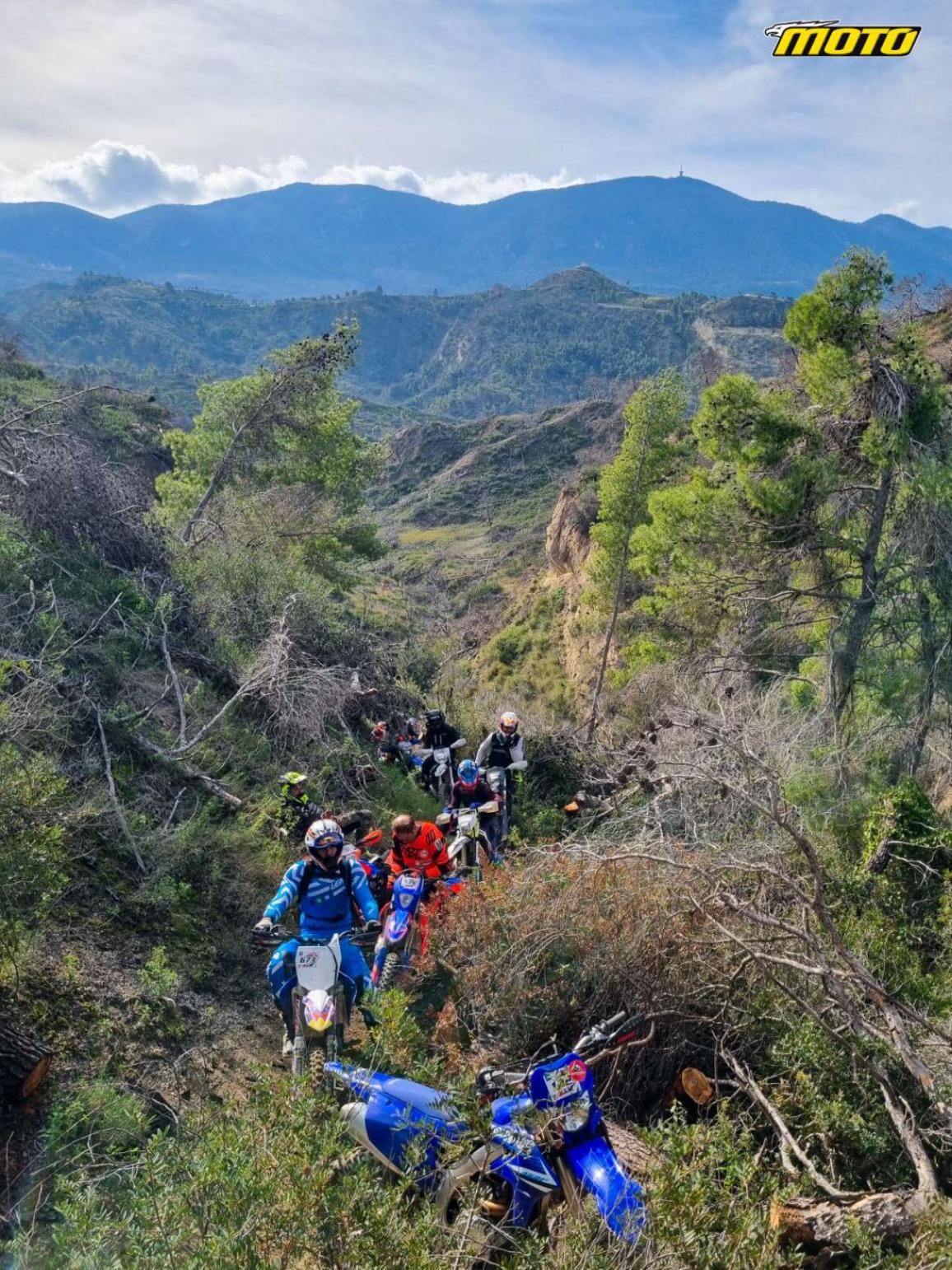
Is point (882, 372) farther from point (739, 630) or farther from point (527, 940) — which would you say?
point (527, 940)

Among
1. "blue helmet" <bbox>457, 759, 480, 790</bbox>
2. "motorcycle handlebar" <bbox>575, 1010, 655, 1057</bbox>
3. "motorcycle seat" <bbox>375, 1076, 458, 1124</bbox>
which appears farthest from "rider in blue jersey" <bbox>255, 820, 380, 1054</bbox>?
"blue helmet" <bbox>457, 759, 480, 790</bbox>

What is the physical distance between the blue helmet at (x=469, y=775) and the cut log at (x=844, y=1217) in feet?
18.4

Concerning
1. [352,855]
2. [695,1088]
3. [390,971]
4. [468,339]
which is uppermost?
[468,339]

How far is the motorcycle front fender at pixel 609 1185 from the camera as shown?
3.27 meters

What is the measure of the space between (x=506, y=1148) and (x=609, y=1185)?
0.50 metres

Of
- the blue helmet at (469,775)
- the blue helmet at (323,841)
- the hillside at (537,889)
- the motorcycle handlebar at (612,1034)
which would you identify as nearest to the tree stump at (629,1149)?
the hillside at (537,889)

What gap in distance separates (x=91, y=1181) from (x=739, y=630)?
1137 cm

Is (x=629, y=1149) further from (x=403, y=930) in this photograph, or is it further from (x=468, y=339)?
(x=468, y=339)

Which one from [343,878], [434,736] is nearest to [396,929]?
[343,878]

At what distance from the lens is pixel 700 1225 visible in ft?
10.4

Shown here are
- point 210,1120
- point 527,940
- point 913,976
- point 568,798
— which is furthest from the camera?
point 568,798

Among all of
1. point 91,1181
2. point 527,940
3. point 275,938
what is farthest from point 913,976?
point 91,1181

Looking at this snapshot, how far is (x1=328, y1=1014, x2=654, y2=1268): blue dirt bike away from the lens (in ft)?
11.8

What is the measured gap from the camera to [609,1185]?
146 inches
